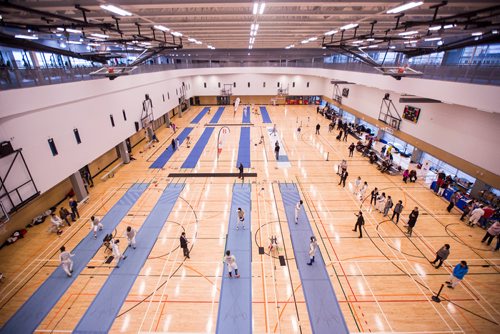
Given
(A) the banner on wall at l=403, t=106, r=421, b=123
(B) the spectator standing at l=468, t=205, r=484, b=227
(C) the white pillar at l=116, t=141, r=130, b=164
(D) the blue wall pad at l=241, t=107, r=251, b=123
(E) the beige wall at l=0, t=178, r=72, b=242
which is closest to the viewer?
(E) the beige wall at l=0, t=178, r=72, b=242

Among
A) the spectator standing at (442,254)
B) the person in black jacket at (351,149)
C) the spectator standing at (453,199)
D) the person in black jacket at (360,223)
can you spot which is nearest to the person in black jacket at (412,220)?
the spectator standing at (442,254)

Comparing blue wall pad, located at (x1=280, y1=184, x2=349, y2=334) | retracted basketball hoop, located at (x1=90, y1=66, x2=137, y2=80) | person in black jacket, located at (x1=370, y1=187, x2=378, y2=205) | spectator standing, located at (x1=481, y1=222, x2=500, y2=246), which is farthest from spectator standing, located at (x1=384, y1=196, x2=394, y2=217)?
retracted basketball hoop, located at (x1=90, y1=66, x2=137, y2=80)

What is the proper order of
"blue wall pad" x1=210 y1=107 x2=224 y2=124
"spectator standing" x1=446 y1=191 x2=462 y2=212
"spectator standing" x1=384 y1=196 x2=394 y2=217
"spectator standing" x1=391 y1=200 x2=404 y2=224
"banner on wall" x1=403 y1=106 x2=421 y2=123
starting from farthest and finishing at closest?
"blue wall pad" x1=210 y1=107 x2=224 y2=124, "banner on wall" x1=403 y1=106 x2=421 y2=123, "spectator standing" x1=446 y1=191 x2=462 y2=212, "spectator standing" x1=384 y1=196 x2=394 y2=217, "spectator standing" x1=391 y1=200 x2=404 y2=224

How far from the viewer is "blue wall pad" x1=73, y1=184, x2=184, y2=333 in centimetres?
820

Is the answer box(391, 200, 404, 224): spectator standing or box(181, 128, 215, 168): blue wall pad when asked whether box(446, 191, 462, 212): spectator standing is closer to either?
box(391, 200, 404, 224): spectator standing

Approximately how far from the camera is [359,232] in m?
12.2

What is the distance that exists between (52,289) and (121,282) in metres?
2.65

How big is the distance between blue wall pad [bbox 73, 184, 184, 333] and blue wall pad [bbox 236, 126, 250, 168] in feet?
26.8

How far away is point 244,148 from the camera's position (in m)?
24.0

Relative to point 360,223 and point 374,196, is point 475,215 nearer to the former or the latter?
point 374,196

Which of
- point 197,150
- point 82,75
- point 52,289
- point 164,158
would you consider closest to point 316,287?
point 52,289

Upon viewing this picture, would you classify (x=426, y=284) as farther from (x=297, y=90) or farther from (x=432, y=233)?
(x=297, y=90)

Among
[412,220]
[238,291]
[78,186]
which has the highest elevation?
[78,186]

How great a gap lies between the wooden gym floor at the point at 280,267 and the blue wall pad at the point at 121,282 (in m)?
0.29
